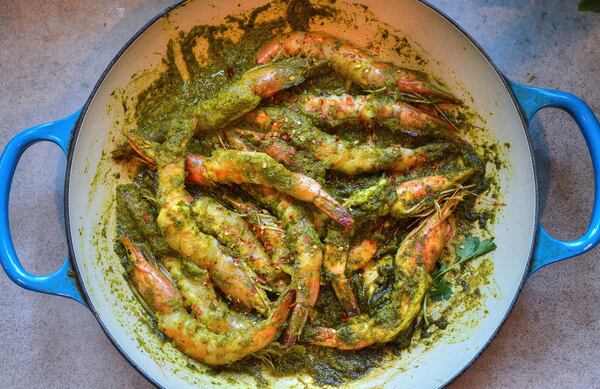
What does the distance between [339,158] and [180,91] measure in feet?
3.22

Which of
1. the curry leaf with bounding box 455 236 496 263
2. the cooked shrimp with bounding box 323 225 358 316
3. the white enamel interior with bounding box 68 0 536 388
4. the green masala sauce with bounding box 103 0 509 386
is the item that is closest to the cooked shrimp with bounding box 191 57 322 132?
the green masala sauce with bounding box 103 0 509 386

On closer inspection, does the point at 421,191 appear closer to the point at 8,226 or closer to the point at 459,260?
the point at 459,260

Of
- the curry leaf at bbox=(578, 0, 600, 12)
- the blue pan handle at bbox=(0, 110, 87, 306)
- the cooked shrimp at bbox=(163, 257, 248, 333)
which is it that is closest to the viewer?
the blue pan handle at bbox=(0, 110, 87, 306)

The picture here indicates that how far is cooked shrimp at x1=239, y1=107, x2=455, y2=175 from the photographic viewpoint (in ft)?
10.1

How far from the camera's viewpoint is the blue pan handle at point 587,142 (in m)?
2.91

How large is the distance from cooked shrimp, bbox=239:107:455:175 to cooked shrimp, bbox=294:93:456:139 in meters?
0.08

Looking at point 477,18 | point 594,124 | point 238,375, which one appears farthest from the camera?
point 477,18

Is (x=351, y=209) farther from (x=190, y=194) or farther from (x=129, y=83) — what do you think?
(x=129, y=83)

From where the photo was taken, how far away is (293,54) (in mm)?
3240

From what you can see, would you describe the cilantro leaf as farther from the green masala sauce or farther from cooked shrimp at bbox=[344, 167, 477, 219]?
cooked shrimp at bbox=[344, 167, 477, 219]

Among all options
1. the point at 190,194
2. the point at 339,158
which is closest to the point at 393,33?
the point at 339,158

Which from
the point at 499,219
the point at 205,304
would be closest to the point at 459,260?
the point at 499,219

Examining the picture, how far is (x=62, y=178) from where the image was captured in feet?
11.2

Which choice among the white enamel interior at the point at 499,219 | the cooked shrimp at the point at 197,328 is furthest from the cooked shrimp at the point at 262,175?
the cooked shrimp at the point at 197,328
